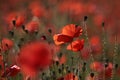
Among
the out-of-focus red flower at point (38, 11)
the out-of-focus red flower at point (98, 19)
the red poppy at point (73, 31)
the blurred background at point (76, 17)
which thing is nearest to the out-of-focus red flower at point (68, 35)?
the red poppy at point (73, 31)

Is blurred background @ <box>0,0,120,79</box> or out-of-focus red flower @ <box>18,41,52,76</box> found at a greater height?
blurred background @ <box>0,0,120,79</box>

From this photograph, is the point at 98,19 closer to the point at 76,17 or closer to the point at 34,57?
the point at 76,17

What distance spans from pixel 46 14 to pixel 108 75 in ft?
11.6

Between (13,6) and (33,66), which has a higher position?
(13,6)

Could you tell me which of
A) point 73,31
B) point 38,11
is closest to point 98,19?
point 38,11

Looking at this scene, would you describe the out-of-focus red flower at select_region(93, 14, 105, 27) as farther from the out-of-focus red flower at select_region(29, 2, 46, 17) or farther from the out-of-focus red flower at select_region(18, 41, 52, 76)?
the out-of-focus red flower at select_region(18, 41, 52, 76)

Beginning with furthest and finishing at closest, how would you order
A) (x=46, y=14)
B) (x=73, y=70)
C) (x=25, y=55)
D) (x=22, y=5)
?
1. (x=22, y=5)
2. (x=46, y=14)
3. (x=73, y=70)
4. (x=25, y=55)

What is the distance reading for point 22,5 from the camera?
8875mm

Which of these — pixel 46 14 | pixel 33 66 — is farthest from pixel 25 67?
pixel 46 14

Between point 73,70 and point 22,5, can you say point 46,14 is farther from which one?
point 73,70

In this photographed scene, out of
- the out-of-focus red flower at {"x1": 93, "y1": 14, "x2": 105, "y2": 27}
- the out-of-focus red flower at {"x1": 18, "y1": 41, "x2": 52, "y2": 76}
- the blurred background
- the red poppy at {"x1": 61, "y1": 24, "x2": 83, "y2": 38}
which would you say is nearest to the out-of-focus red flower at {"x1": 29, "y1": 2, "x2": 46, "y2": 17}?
the blurred background

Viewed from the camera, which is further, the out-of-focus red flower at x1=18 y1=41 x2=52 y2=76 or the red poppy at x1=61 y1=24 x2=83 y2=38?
the red poppy at x1=61 y1=24 x2=83 y2=38

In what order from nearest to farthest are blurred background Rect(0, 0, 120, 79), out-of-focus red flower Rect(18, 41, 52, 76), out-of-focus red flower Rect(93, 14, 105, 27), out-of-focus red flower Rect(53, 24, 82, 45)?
out-of-focus red flower Rect(18, 41, 52, 76) < out-of-focus red flower Rect(53, 24, 82, 45) < blurred background Rect(0, 0, 120, 79) < out-of-focus red flower Rect(93, 14, 105, 27)

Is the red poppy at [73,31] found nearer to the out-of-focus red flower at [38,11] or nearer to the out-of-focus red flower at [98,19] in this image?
the out-of-focus red flower at [38,11]
